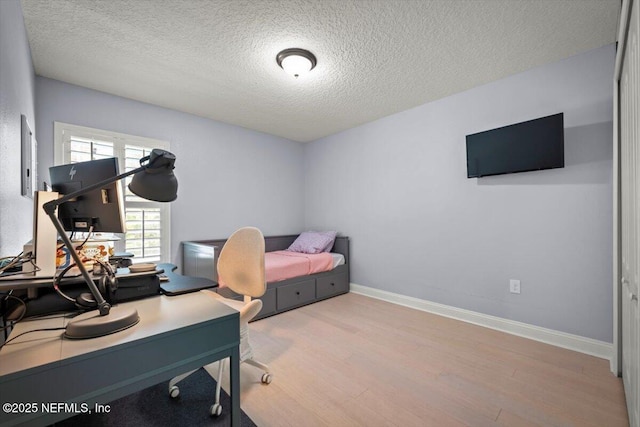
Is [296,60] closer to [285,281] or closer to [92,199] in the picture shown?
[92,199]

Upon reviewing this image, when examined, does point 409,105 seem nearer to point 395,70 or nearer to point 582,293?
point 395,70

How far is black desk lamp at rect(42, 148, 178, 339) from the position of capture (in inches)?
35.2

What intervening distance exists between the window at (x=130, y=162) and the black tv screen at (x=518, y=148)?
3.53 meters

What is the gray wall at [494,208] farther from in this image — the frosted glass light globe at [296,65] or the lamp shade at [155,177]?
the lamp shade at [155,177]

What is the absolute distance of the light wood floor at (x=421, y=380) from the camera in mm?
1562

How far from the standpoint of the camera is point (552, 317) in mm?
2389

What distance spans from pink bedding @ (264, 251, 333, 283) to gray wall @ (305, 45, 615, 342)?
56 centimetres

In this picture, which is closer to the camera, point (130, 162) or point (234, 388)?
point (234, 388)

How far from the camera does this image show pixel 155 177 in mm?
1069

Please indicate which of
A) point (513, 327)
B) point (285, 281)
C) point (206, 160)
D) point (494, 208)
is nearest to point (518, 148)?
point (494, 208)

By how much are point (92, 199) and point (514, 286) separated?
3294 millimetres

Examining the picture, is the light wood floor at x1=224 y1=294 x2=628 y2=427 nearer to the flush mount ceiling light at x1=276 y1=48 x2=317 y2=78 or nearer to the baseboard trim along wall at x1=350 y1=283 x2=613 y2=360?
the baseboard trim along wall at x1=350 y1=283 x2=613 y2=360

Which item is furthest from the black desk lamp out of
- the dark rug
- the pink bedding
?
the pink bedding

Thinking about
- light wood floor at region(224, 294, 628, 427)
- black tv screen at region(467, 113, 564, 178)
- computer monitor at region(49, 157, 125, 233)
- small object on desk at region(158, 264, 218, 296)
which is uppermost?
black tv screen at region(467, 113, 564, 178)
